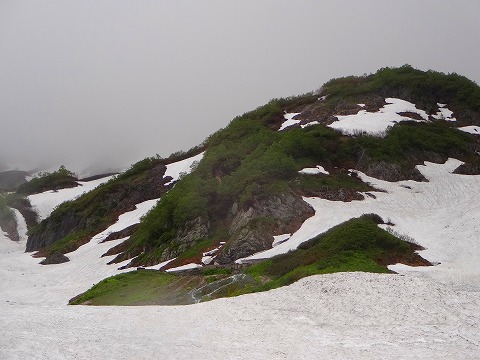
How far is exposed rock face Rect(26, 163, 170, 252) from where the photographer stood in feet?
237

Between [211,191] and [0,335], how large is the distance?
36061 millimetres

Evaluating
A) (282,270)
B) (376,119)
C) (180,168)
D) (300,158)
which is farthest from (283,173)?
(180,168)

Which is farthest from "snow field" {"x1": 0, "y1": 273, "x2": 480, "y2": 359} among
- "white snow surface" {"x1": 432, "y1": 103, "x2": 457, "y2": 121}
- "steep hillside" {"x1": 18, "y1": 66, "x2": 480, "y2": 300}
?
"white snow surface" {"x1": 432, "y1": 103, "x2": 457, "y2": 121}

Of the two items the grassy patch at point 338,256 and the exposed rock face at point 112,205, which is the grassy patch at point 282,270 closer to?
the grassy patch at point 338,256

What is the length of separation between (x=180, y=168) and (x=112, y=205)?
12341mm

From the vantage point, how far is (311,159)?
180ft

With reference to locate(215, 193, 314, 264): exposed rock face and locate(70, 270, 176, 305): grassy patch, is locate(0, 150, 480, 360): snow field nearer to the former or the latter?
locate(215, 193, 314, 264): exposed rock face

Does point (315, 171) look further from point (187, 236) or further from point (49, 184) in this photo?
point (49, 184)

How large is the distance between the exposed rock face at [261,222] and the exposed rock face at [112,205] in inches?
1169

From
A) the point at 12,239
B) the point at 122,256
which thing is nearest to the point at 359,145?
the point at 122,256

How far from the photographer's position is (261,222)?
4109 centimetres

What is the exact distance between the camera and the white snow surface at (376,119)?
61.0m

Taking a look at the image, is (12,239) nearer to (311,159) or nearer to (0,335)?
(311,159)

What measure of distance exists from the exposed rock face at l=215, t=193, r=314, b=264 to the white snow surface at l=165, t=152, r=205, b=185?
26786 millimetres
